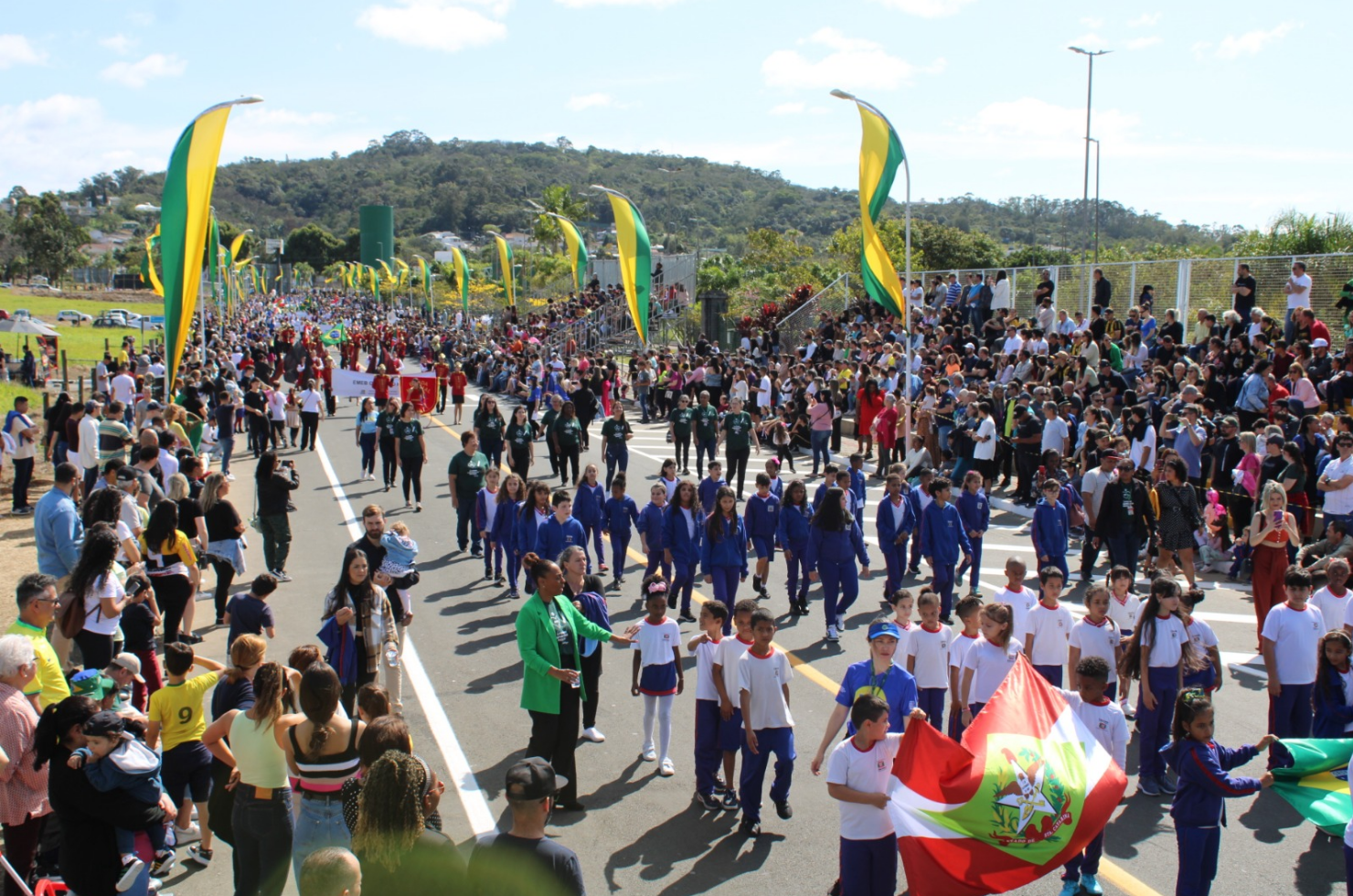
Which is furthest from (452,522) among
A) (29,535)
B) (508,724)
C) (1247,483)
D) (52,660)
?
(1247,483)

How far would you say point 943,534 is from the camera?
11.1 metres

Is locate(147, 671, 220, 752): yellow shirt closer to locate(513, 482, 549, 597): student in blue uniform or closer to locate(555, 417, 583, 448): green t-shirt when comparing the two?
locate(513, 482, 549, 597): student in blue uniform

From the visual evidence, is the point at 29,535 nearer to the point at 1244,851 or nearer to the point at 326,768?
the point at 326,768

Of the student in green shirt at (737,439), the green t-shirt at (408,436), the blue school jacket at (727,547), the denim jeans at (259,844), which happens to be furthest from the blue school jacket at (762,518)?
the denim jeans at (259,844)

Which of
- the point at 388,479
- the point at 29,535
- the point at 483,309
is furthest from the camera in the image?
the point at 483,309

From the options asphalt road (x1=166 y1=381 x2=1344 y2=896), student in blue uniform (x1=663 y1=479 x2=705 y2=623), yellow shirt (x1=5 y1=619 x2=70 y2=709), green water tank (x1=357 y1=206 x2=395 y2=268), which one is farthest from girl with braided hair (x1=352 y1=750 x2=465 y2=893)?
green water tank (x1=357 y1=206 x2=395 y2=268)

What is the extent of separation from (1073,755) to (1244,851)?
6.01 ft

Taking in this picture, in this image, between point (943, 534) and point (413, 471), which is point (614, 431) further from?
point (943, 534)

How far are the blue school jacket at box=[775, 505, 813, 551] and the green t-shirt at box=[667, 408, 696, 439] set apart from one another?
26.5 ft

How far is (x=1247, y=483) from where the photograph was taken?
1355 cm

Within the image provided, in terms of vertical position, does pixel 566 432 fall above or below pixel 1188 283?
below

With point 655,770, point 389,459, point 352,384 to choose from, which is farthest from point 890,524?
point 352,384

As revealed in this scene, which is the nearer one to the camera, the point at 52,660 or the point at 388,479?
the point at 52,660

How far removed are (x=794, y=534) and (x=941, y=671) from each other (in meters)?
4.11
